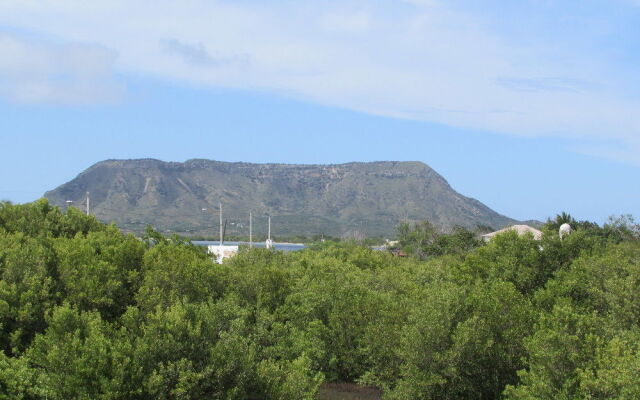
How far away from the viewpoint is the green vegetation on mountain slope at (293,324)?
705 inches

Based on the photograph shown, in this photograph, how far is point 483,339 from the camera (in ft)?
78.9

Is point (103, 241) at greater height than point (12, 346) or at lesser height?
Answer: greater

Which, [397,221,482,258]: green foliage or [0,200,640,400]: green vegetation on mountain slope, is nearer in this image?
[0,200,640,400]: green vegetation on mountain slope

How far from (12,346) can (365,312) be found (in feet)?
39.7

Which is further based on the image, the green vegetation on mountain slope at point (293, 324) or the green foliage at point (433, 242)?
the green foliage at point (433, 242)

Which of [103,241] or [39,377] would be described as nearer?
[39,377]

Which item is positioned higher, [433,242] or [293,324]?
[433,242]

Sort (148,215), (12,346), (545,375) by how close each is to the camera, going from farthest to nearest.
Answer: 1. (148,215)
2. (12,346)
3. (545,375)

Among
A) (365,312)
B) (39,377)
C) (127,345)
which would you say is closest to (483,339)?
(365,312)

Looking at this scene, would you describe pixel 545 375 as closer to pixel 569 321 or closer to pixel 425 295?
pixel 569 321

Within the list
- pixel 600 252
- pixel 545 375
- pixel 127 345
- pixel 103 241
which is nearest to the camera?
pixel 127 345

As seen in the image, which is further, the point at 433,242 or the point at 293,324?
the point at 433,242

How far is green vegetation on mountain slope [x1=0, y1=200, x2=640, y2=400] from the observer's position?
58.7 feet

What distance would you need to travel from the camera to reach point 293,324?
94.3 ft
